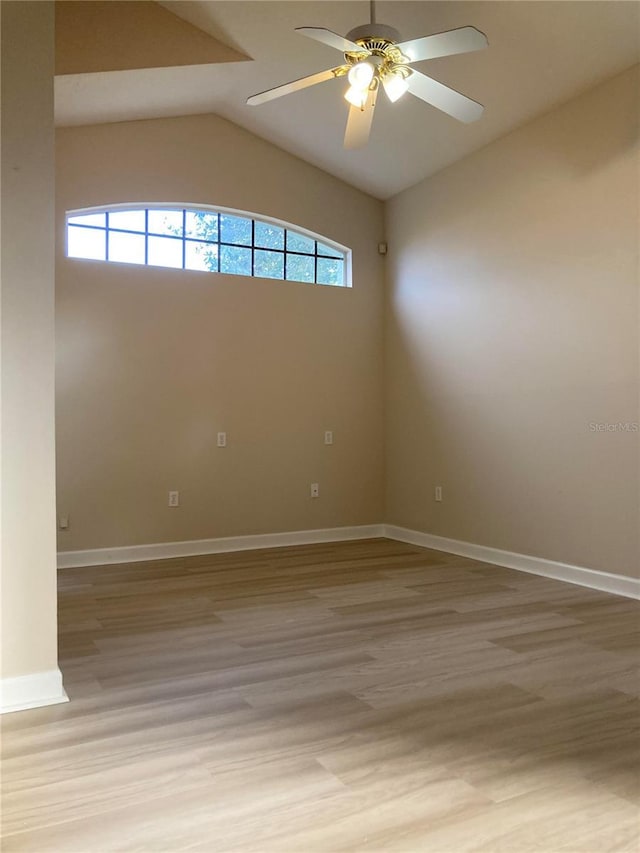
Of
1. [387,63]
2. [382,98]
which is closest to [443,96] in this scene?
[387,63]

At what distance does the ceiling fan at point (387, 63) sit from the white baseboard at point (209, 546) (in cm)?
324

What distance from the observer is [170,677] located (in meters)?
2.67

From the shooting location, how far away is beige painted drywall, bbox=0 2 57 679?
2385 millimetres

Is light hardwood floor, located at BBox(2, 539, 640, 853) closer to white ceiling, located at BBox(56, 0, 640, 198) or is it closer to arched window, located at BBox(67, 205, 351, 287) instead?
arched window, located at BBox(67, 205, 351, 287)

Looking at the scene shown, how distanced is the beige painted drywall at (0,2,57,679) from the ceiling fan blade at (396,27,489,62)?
1390 millimetres

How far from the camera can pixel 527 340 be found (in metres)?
4.60

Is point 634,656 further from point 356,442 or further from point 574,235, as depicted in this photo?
point 356,442

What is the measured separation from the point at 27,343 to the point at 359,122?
188cm

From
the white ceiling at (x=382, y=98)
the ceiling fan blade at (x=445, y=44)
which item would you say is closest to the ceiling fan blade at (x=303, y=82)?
the ceiling fan blade at (x=445, y=44)

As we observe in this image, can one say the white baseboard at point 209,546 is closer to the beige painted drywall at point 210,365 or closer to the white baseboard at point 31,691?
the beige painted drywall at point 210,365

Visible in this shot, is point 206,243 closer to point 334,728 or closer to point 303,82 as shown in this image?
point 303,82

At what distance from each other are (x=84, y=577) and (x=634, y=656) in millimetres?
3292

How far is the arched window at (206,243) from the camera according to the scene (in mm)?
4914

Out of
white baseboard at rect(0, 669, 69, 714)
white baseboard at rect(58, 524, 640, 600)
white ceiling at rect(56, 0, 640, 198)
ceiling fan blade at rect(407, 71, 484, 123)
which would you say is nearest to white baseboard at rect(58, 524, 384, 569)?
white baseboard at rect(58, 524, 640, 600)
